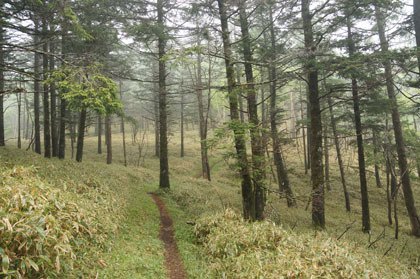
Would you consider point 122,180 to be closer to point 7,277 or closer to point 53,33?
point 53,33

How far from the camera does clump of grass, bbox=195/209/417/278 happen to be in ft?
17.9

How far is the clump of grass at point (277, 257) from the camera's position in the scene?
5449 millimetres

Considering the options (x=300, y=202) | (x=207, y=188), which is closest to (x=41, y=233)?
(x=207, y=188)

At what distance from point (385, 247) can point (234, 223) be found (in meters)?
7.37

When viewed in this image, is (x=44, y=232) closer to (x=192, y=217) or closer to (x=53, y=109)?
(x=192, y=217)

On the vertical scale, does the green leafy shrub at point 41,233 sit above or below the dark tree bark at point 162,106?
below

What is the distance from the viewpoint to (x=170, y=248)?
7328 mm

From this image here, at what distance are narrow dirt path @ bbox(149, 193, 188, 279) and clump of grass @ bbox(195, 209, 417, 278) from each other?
0.91 m

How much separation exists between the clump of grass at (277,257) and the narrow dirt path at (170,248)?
0.91 m

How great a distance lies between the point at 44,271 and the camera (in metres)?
3.83

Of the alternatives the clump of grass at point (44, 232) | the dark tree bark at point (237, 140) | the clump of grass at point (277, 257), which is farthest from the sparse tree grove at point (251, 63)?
the clump of grass at point (44, 232)

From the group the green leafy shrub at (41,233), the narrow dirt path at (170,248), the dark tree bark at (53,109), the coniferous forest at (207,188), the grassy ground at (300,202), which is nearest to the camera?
the green leafy shrub at (41,233)

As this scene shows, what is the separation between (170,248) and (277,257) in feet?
11.4

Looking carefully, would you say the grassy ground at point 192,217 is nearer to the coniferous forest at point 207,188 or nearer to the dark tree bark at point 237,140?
the coniferous forest at point 207,188
